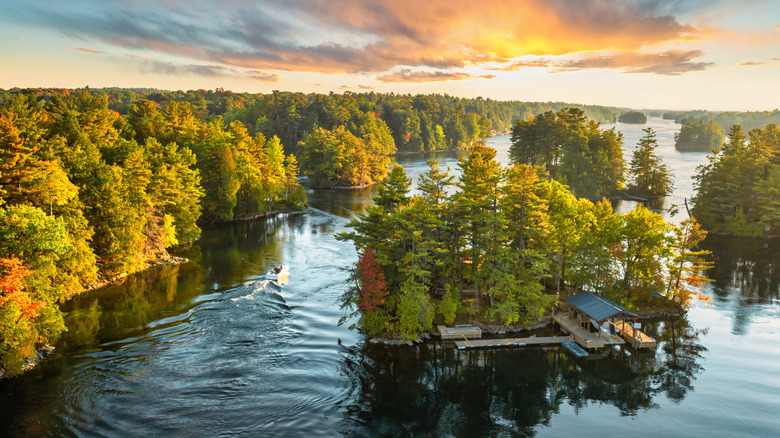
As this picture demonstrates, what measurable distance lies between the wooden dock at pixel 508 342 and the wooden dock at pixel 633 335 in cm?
542

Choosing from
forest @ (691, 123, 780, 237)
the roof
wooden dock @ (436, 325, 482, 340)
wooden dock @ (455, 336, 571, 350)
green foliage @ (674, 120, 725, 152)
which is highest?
green foliage @ (674, 120, 725, 152)

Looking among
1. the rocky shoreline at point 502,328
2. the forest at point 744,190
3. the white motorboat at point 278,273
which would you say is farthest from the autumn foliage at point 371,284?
the forest at point 744,190

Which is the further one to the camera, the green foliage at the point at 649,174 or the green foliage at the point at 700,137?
the green foliage at the point at 700,137

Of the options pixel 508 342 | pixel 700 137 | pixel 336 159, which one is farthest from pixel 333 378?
pixel 700 137

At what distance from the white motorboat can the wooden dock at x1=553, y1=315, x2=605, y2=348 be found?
29.4 metres

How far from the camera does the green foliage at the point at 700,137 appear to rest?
17762 cm

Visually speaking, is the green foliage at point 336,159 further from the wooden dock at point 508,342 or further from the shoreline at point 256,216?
the wooden dock at point 508,342

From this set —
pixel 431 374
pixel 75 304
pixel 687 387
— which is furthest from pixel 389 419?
pixel 75 304

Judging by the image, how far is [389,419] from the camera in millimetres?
28750

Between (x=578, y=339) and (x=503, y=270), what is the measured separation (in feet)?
28.2

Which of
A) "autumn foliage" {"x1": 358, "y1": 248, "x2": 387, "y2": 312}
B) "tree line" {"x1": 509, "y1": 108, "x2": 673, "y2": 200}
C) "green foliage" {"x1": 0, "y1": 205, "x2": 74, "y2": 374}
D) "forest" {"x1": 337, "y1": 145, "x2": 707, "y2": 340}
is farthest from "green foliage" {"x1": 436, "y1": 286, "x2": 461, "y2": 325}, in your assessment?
"tree line" {"x1": 509, "y1": 108, "x2": 673, "y2": 200}

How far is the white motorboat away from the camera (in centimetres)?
5102

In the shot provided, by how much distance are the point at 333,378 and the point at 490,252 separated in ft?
58.6

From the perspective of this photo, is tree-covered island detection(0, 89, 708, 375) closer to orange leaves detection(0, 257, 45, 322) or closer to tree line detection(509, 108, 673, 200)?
orange leaves detection(0, 257, 45, 322)
